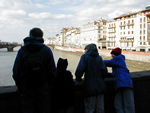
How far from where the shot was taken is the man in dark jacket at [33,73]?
71.2 inches

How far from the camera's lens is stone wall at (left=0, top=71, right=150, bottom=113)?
89.8 inches

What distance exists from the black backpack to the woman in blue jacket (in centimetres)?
145

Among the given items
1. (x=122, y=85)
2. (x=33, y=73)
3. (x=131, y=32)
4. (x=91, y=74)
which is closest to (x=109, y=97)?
(x=122, y=85)

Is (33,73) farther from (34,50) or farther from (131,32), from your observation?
(131,32)

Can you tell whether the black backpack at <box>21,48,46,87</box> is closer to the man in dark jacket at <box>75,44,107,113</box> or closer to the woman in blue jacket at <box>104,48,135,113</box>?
the man in dark jacket at <box>75,44,107,113</box>

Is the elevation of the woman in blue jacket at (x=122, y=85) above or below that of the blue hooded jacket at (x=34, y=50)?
below

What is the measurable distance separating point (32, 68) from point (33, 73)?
6cm

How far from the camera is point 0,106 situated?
225cm

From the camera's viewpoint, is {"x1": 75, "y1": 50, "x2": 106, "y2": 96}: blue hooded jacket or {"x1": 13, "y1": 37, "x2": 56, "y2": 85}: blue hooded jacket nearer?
{"x1": 13, "y1": 37, "x2": 56, "y2": 85}: blue hooded jacket

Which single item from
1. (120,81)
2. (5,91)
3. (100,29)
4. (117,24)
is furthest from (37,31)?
(100,29)

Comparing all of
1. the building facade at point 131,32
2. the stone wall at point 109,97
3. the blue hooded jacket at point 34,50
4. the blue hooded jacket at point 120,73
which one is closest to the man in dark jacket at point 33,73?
the blue hooded jacket at point 34,50

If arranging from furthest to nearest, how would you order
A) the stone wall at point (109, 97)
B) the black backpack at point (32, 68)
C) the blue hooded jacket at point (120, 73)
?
the blue hooded jacket at point (120, 73)
the stone wall at point (109, 97)
the black backpack at point (32, 68)

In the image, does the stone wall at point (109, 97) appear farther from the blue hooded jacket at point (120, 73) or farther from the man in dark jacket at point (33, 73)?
the man in dark jacket at point (33, 73)

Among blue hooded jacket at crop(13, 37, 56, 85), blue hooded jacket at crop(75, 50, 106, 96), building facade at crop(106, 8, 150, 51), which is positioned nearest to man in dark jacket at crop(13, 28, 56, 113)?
blue hooded jacket at crop(13, 37, 56, 85)
